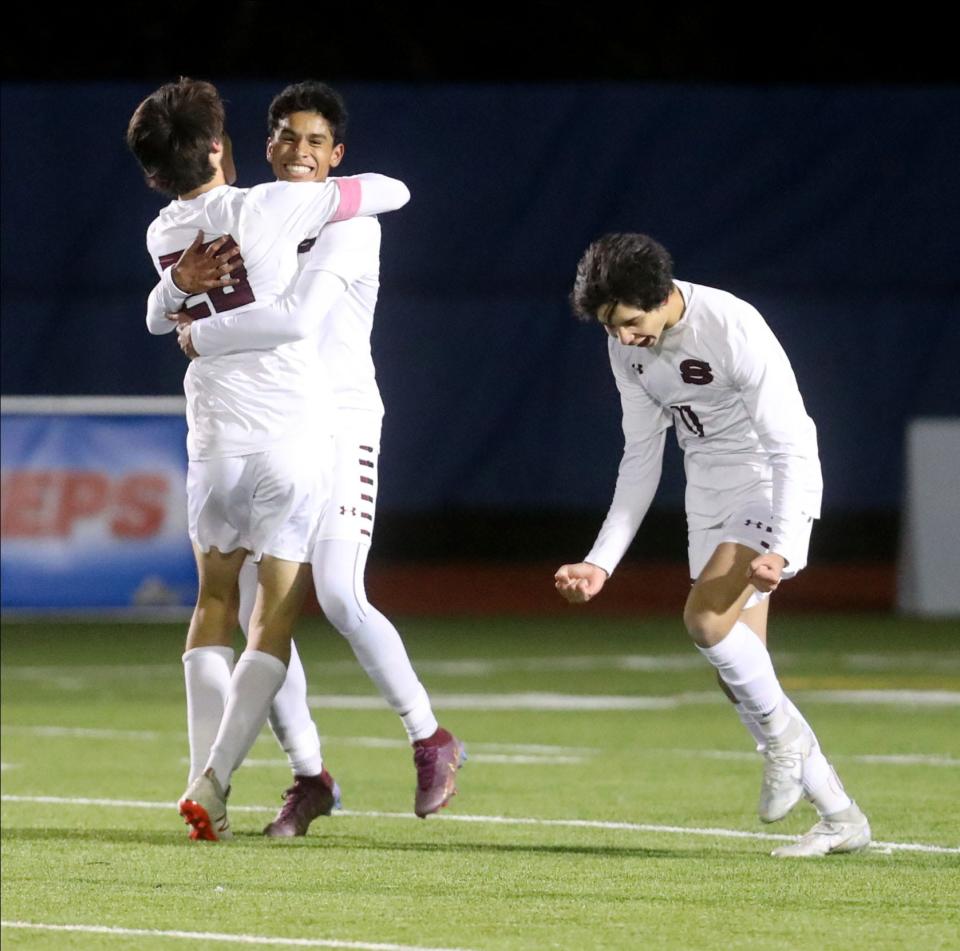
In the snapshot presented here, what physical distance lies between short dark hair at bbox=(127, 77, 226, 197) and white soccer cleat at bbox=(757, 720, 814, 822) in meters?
2.13

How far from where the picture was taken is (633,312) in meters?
5.71

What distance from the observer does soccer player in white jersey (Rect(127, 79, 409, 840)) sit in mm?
5844

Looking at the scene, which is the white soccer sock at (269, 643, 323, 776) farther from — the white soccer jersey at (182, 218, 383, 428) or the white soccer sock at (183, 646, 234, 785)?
the white soccer jersey at (182, 218, 383, 428)

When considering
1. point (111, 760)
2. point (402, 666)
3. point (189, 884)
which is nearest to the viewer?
point (189, 884)

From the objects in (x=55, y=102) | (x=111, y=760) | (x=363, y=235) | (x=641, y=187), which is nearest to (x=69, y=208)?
(x=55, y=102)

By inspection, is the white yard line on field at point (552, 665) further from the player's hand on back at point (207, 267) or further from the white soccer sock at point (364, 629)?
the player's hand on back at point (207, 267)

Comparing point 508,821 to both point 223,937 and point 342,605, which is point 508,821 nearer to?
point 342,605

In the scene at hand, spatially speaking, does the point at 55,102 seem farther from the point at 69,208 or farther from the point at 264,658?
the point at 264,658

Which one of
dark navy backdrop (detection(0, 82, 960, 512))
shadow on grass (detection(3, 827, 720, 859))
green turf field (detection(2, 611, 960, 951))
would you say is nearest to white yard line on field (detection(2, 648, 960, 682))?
green turf field (detection(2, 611, 960, 951))

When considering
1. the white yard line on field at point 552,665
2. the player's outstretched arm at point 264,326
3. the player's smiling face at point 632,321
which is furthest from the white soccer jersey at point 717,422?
the white yard line on field at point 552,665

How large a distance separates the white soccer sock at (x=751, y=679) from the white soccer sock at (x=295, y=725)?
1.21m

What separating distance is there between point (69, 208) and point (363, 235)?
10065mm

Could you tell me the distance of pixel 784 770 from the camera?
5.81 meters

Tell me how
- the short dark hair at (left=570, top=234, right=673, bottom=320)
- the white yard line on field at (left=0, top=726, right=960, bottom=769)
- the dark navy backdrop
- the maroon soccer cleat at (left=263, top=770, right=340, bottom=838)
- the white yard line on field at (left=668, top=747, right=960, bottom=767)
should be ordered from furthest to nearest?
the dark navy backdrop
the white yard line on field at (left=0, top=726, right=960, bottom=769)
the white yard line on field at (left=668, top=747, right=960, bottom=767)
the maroon soccer cleat at (left=263, top=770, right=340, bottom=838)
the short dark hair at (left=570, top=234, right=673, bottom=320)
